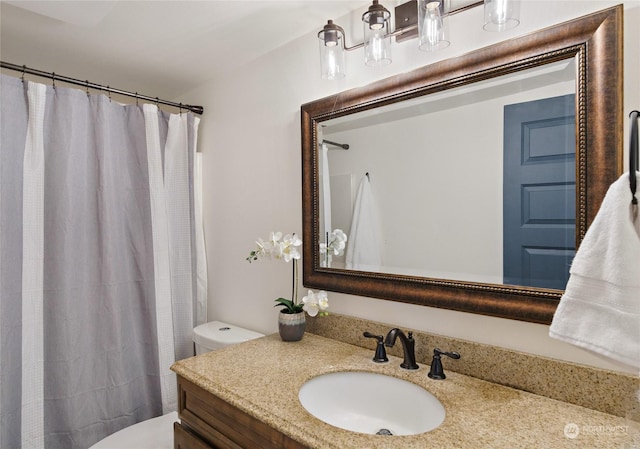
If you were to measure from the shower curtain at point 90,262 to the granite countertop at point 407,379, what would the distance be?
817 millimetres

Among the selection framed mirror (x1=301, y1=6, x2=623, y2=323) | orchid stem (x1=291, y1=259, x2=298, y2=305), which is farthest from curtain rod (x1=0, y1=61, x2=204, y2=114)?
orchid stem (x1=291, y1=259, x2=298, y2=305)

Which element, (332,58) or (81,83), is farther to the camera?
(81,83)

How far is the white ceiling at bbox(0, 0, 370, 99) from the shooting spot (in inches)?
58.5

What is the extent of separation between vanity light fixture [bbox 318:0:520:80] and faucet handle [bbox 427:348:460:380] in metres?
0.97

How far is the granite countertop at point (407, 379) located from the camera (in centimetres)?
85

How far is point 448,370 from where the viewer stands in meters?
1.24

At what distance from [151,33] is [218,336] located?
1505 millimetres

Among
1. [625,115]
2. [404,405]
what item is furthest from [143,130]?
[625,115]

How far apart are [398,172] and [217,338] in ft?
4.10

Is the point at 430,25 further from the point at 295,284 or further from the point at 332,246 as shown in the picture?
the point at 295,284

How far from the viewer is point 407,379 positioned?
118 centimetres

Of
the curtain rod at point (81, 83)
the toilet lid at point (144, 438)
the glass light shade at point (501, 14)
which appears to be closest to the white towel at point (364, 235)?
the glass light shade at point (501, 14)

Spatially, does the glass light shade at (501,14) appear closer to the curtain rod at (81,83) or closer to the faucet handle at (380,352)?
the faucet handle at (380,352)

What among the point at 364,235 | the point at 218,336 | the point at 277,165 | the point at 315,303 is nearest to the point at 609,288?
the point at 364,235
